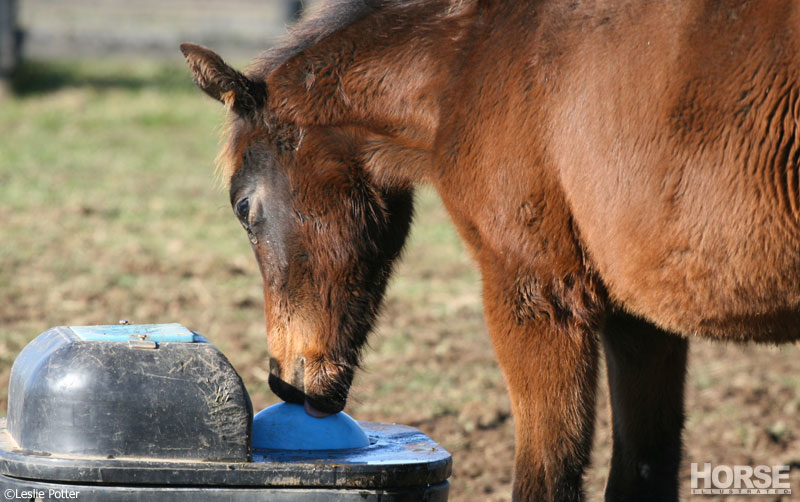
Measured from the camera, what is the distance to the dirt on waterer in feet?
8.32

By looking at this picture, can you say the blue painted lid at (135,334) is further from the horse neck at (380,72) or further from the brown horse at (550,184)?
the horse neck at (380,72)

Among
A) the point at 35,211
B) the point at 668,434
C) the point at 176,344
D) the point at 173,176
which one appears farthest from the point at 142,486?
the point at 173,176

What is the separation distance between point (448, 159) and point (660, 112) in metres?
0.68

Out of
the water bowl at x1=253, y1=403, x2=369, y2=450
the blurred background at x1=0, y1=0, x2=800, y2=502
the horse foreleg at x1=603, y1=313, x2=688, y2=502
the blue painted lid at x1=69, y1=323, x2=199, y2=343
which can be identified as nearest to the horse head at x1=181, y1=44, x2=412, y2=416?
the water bowl at x1=253, y1=403, x2=369, y2=450

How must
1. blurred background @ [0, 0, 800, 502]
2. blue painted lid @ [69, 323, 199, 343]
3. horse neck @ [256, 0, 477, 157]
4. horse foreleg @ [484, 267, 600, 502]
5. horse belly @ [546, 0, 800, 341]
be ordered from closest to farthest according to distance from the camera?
horse belly @ [546, 0, 800, 341] < blue painted lid @ [69, 323, 199, 343] < horse foreleg @ [484, 267, 600, 502] < horse neck @ [256, 0, 477, 157] < blurred background @ [0, 0, 800, 502]

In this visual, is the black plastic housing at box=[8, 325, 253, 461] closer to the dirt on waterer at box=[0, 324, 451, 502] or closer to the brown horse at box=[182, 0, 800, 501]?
the dirt on waterer at box=[0, 324, 451, 502]

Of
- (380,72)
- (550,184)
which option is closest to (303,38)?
(380,72)

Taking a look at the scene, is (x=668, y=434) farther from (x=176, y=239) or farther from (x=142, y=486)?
(x=176, y=239)

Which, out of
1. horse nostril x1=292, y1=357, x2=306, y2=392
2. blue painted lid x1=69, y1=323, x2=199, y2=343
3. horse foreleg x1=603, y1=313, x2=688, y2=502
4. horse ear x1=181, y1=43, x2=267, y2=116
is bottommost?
horse foreleg x1=603, y1=313, x2=688, y2=502

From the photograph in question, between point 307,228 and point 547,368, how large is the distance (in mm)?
949

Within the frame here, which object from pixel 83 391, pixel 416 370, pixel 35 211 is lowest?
pixel 416 370

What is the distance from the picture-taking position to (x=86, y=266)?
263 inches

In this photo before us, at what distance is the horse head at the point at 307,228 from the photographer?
10.4 feet

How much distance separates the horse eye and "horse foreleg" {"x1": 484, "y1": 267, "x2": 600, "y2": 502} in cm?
92
